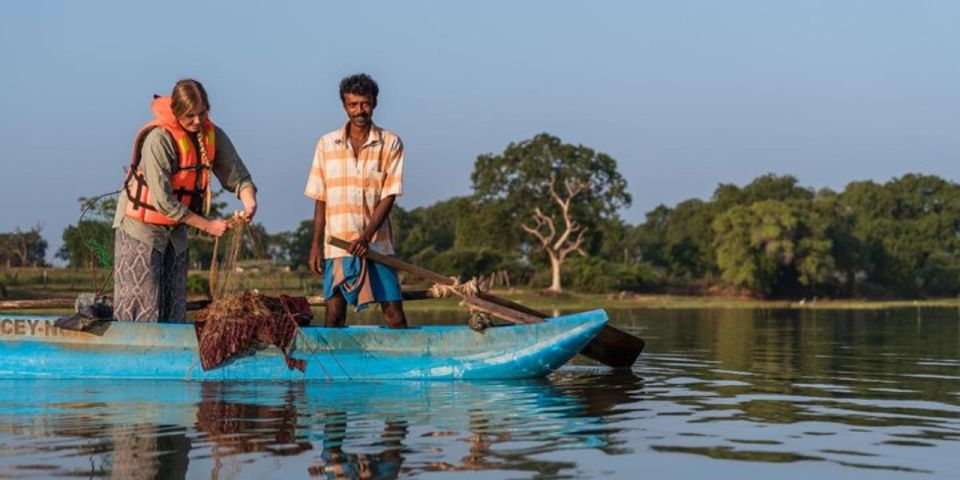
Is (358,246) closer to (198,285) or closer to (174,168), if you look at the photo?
(174,168)

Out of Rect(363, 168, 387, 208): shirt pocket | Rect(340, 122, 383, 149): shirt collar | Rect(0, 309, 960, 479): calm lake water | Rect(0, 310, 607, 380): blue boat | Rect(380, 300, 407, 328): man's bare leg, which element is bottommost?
Rect(0, 309, 960, 479): calm lake water

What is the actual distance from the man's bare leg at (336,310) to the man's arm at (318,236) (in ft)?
0.98

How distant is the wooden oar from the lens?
9352 millimetres

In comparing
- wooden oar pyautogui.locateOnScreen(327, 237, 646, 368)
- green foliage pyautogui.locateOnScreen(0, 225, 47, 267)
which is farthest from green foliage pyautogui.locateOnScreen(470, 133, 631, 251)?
wooden oar pyautogui.locateOnScreen(327, 237, 646, 368)

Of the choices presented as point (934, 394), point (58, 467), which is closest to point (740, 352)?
point (934, 394)

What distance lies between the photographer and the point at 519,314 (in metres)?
9.92

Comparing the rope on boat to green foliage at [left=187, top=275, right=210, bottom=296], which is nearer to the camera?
the rope on boat

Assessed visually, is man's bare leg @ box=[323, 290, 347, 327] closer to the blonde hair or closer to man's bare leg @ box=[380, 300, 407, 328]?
man's bare leg @ box=[380, 300, 407, 328]

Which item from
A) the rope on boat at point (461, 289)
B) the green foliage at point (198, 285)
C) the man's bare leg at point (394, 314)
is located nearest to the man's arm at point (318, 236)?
the man's bare leg at point (394, 314)

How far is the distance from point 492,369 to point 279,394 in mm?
1652

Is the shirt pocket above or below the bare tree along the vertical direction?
below

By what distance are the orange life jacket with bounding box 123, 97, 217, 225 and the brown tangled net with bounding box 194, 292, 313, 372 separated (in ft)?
2.32

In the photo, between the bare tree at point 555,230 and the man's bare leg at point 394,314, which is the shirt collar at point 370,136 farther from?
the bare tree at point 555,230

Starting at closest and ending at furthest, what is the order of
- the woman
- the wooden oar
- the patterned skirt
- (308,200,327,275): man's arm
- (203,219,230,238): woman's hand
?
(203,219,230,238): woman's hand < the woman < the patterned skirt < the wooden oar < (308,200,327,275): man's arm
